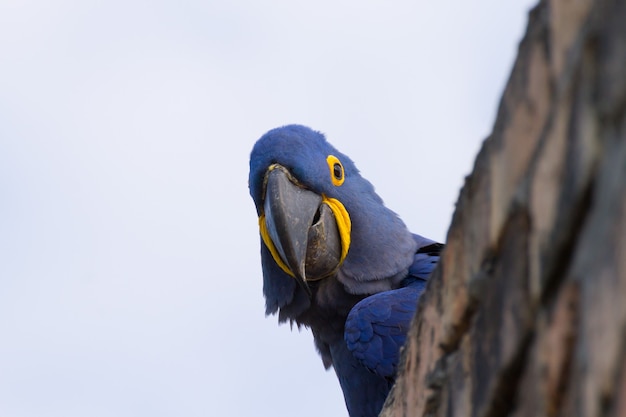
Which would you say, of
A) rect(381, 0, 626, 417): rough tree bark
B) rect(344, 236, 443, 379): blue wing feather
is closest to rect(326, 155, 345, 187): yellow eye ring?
rect(344, 236, 443, 379): blue wing feather

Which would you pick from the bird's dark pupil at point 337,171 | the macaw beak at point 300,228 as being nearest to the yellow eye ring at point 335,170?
the bird's dark pupil at point 337,171

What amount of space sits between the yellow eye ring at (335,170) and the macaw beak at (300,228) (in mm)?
162

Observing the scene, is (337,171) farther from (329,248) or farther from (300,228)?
(300,228)

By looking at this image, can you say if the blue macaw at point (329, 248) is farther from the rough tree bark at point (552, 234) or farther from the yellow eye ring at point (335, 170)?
the rough tree bark at point (552, 234)

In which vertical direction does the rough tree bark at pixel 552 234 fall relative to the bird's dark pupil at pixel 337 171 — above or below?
below

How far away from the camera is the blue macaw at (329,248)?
14.9 ft

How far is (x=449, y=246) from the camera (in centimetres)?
197

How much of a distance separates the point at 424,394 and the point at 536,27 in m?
0.99

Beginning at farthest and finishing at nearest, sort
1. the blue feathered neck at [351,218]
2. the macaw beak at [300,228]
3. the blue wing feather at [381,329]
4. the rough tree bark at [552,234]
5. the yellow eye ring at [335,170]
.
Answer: the yellow eye ring at [335,170]
the blue feathered neck at [351,218]
the macaw beak at [300,228]
the blue wing feather at [381,329]
the rough tree bark at [552,234]

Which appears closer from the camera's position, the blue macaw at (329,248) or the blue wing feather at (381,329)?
the blue wing feather at (381,329)

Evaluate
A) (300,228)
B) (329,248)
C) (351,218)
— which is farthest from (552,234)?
(351,218)

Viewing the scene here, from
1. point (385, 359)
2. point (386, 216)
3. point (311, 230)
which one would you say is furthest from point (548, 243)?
point (386, 216)

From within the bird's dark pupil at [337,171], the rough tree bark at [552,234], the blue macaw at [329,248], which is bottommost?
the rough tree bark at [552,234]

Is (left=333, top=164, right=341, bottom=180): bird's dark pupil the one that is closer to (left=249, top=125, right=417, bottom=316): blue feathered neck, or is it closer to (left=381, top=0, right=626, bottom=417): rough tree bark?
(left=249, top=125, right=417, bottom=316): blue feathered neck
